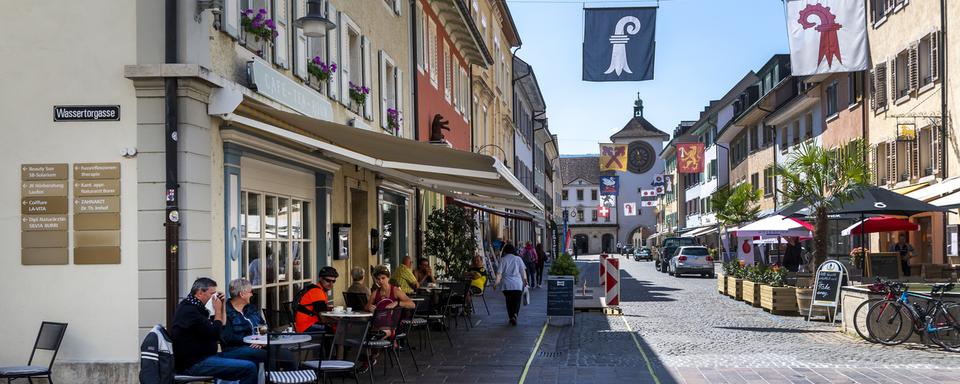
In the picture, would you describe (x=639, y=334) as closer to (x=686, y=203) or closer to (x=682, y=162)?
(x=682, y=162)

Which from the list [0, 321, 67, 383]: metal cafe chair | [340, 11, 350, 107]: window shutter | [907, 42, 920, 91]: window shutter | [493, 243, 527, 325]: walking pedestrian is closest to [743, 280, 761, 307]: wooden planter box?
[493, 243, 527, 325]: walking pedestrian

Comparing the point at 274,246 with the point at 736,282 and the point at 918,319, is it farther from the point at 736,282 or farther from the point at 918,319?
the point at 736,282

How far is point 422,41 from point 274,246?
1153cm

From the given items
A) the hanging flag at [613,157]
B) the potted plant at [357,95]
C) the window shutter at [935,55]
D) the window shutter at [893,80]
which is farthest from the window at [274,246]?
the hanging flag at [613,157]

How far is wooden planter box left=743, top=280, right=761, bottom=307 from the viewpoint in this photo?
22.0 metres

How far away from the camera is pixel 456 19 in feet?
90.4

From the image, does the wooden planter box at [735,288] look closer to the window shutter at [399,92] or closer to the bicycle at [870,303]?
the window shutter at [399,92]

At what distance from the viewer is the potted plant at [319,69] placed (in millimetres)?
13758

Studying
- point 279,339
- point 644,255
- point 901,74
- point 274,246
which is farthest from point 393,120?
point 644,255

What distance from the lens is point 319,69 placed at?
45.6 ft

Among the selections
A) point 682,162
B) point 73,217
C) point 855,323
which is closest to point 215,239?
point 73,217

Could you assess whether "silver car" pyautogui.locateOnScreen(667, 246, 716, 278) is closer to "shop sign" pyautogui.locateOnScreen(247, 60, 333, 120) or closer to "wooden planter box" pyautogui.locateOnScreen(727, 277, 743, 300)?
"wooden planter box" pyautogui.locateOnScreen(727, 277, 743, 300)

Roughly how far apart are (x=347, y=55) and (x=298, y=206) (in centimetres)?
296

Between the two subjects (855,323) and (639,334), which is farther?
(639,334)
